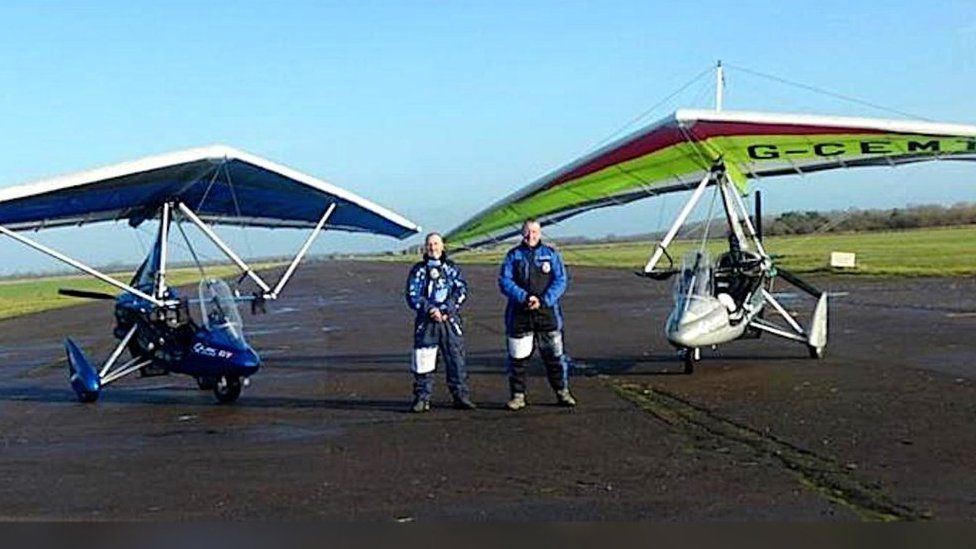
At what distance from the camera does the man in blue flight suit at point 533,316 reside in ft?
36.7

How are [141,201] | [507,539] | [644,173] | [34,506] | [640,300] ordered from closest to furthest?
[507,539] < [34,506] < [141,201] < [644,173] < [640,300]

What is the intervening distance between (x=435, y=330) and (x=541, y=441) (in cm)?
249

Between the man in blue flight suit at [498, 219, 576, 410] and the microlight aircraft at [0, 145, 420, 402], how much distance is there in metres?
2.94

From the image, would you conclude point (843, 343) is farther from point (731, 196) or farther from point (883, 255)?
point (883, 255)

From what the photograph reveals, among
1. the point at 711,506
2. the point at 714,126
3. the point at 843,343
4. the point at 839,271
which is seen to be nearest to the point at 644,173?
the point at 714,126

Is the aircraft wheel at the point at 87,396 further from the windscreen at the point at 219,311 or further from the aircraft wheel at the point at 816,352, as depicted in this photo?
the aircraft wheel at the point at 816,352

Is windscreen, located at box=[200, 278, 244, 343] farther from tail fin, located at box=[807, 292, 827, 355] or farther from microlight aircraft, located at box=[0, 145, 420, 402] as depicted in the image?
tail fin, located at box=[807, 292, 827, 355]

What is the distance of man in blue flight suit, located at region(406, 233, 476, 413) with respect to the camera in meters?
11.4

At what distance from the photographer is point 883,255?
184 feet

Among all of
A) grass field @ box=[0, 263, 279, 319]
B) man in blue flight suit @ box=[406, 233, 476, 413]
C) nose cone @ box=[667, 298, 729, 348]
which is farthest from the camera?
grass field @ box=[0, 263, 279, 319]

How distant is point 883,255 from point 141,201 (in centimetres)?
4859

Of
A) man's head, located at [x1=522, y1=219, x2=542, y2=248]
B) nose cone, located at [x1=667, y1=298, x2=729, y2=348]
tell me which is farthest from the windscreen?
nose cone, located at [x1=667, y1=298, x2=729, y2=348]

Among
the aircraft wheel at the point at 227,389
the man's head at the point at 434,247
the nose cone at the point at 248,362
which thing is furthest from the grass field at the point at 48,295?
the man's head at the point at 434,247

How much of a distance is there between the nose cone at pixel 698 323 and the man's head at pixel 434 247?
122 inches
